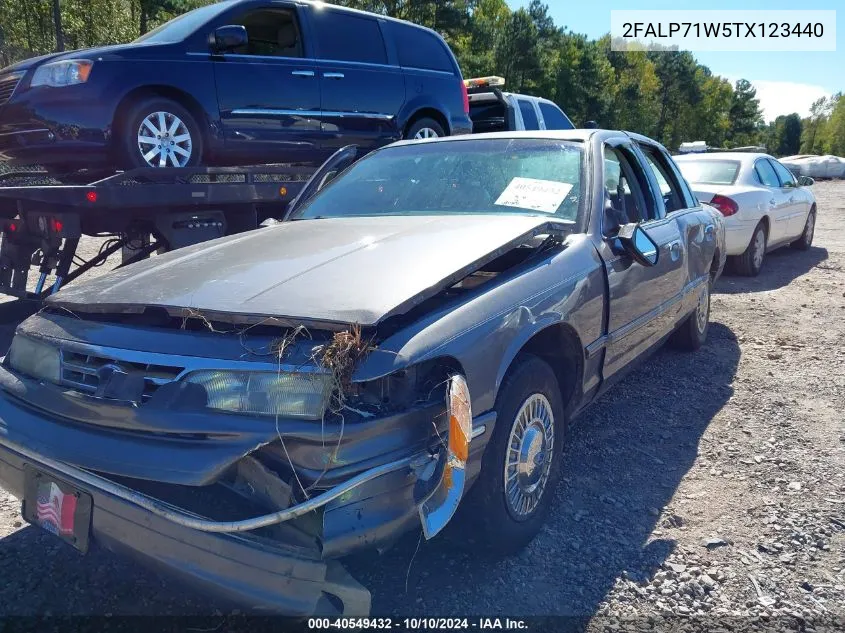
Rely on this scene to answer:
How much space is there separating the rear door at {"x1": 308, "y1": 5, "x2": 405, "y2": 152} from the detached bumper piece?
473cm

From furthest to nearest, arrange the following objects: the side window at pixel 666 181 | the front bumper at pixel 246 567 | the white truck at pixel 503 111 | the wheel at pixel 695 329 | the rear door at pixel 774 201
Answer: the white truck at pixel 503 111 < the rear door at pixel 774 201 < the wheel at pixel 695 329 < the side window at pixel 666 181 < the front bumper at pixel 246 567

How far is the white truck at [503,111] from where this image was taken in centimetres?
988

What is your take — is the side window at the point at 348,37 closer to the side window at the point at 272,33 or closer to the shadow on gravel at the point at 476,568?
the side window at the point at 272,33

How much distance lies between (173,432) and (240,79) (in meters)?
4.35

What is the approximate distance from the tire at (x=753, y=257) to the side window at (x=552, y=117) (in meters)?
3.51

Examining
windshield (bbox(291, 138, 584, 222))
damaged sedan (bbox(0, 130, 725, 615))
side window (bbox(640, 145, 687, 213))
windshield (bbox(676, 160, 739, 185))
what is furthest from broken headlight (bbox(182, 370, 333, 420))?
windshield (bbox(676, 160, 739, 185))

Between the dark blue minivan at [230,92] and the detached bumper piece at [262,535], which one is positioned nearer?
the detached bumper piece at [262,535]

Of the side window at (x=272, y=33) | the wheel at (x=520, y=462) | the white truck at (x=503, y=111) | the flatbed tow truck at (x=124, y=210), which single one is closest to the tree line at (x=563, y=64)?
the white truck at (x=503, y=111)

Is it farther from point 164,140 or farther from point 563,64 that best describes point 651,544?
point 563,64

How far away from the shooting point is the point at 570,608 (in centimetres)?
237

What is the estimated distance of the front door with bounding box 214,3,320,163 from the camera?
5551mm

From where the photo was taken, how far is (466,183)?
3543mm

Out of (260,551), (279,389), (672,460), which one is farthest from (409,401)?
(672,460)

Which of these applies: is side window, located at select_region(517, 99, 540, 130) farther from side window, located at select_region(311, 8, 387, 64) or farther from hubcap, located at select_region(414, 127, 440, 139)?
side window, located at select_region(311, 8, 387, 64)
